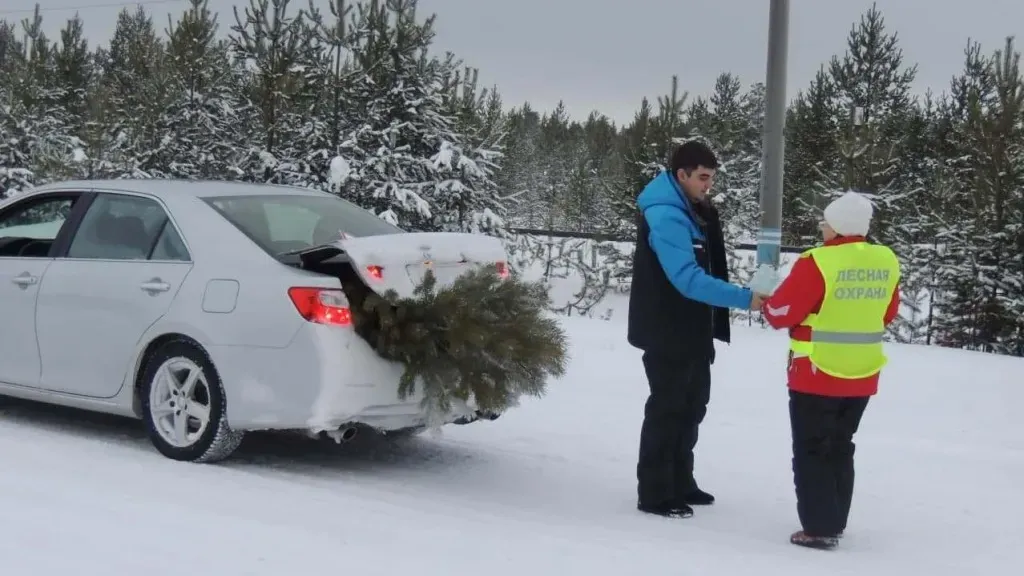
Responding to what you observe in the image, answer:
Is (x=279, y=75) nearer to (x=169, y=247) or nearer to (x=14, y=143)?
(x=14, y=143)

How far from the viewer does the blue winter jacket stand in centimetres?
494

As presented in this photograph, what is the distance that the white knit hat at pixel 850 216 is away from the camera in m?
4.71

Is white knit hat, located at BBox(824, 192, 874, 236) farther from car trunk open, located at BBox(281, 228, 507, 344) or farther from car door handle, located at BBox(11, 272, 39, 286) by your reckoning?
car door handle, located at BBox(11, 272, 39, 286)

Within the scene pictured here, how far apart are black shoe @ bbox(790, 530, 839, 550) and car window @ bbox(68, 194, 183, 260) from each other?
11.6 feet

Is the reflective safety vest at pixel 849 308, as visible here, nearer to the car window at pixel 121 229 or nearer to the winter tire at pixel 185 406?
the winter tire at pixel 185 406

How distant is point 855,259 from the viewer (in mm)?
4703

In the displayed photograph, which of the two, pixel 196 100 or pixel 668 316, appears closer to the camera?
pixel 668 316

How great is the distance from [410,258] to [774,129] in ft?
14.7

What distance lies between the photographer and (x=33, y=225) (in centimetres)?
666

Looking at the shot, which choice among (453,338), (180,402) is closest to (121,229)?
(180,402)

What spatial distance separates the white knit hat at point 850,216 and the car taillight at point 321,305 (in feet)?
7.69

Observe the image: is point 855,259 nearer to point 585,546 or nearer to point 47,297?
point 585,546

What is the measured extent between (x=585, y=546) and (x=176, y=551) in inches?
63.9

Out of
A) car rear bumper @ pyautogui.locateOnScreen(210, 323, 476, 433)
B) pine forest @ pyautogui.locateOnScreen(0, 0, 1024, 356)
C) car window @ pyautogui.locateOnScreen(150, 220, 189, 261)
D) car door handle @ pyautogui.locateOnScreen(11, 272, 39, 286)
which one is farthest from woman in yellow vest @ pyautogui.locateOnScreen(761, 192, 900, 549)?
pine forest @ pyautogui.locateOnScreen(0, 0, 1024, 356)
